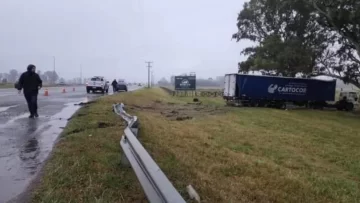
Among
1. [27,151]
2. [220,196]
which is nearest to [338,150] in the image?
[220,196]

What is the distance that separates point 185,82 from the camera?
186 feet

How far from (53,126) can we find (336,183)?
8.31 metres

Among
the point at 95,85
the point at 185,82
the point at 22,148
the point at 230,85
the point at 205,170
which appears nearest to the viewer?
the point at 205,170

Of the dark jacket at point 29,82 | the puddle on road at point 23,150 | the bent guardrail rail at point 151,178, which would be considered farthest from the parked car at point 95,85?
the bent guardrail rail at point 151,178

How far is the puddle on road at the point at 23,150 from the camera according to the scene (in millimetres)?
5785

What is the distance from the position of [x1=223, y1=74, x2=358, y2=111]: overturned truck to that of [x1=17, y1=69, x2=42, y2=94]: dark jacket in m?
23.5

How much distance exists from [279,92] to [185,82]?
2140 centimetres

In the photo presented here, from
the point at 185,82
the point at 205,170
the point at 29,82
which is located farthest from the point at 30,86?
the point at 185,82

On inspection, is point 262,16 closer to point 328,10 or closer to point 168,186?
point 328,10

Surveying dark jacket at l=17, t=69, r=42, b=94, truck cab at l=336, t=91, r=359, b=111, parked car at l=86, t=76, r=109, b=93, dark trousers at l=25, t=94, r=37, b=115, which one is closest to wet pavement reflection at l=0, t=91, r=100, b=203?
dark trousers at l=25, t=94, r=37, b=115

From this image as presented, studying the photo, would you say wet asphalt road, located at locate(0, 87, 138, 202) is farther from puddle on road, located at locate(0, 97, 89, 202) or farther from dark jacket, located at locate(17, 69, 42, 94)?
dark jacket, located at locate(17, 69, 42, 94)

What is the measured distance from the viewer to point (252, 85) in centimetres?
3597

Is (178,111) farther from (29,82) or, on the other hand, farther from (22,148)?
(22,148)

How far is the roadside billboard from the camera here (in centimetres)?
5619
